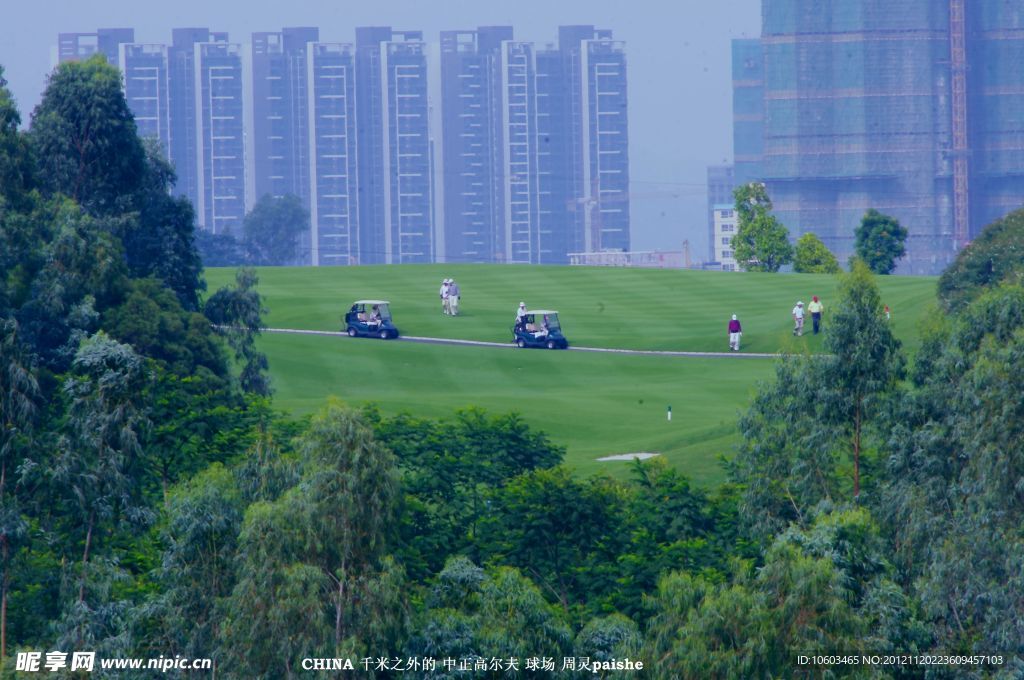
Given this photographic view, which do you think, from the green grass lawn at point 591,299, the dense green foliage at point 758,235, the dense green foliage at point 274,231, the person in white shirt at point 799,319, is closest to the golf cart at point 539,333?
the green grass lawn at point 591,299

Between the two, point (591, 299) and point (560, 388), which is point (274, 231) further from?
point (560, 388)

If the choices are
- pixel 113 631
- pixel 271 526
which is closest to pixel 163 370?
pixel 113 631

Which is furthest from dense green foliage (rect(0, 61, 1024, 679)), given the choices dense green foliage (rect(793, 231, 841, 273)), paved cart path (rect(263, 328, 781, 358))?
dense green foliage (rect(793, 231, 841, 273))

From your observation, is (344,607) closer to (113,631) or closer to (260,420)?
(113,631)

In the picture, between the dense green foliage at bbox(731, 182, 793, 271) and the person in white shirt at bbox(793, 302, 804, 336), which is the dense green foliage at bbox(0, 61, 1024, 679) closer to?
the person in white shirt at bbox(793, 302, 804, 336)

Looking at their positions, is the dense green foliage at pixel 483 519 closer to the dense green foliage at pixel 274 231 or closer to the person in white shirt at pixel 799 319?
the person in white shirt at pixel 799 319

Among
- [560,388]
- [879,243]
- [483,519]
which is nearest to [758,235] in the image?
[879,243]
